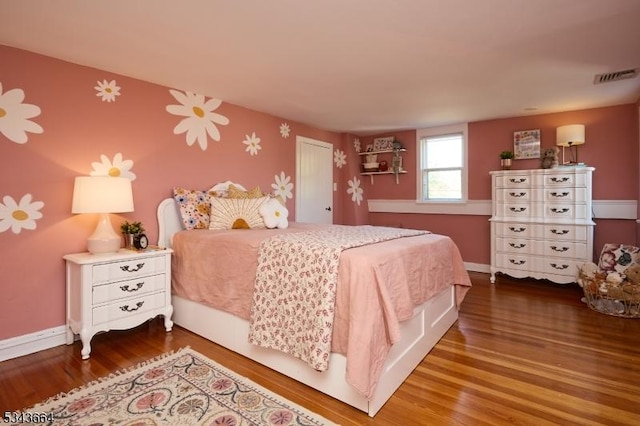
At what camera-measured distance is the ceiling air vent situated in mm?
2764

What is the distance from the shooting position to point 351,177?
550 centimetres

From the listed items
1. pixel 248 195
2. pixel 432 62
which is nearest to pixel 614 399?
pixel 432 62

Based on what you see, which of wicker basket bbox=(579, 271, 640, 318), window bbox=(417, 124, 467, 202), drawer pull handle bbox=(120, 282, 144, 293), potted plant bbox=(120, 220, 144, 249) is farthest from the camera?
window bbox=(417, 124, 467, 202)

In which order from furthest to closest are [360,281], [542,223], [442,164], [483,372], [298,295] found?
[442,164], [542,223], [483,372], [298,295], [360,281]

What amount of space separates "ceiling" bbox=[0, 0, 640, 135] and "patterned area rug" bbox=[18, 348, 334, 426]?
214 centimetres

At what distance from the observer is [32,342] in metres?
2.33

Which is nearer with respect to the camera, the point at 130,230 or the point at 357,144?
the point at 130,230

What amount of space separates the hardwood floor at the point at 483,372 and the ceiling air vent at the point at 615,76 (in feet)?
6.98

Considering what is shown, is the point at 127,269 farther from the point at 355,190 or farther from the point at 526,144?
the point at 526,144

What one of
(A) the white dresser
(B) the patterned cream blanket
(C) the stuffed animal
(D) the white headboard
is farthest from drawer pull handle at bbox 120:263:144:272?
(C) the stuffed animal

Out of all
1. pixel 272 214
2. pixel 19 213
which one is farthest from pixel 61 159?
pixel 272 214

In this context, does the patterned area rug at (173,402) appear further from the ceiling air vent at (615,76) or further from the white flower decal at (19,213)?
the ceiling air vent at (615,76)

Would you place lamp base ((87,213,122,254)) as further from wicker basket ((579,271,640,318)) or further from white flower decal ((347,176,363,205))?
wicker basket ((579,271,640,318))

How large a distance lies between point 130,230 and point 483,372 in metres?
2.77
